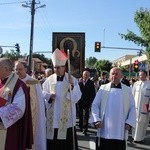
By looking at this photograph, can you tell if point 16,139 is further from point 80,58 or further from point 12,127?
point 80,58

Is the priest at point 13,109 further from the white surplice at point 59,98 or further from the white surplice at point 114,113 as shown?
the white surplice at point 59,98

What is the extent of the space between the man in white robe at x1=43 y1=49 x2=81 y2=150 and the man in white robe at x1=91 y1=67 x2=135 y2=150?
2.79 feet

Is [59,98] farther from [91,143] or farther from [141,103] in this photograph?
[141,103]

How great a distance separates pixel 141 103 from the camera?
12.4m

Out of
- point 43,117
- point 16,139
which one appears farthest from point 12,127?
point 43,117

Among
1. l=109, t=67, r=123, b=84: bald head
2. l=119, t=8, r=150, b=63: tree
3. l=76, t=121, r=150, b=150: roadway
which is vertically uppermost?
l=119, t=8, r=150, b=63: tree

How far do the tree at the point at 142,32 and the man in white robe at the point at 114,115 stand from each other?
2137cm

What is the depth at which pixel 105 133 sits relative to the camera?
24.7 feet

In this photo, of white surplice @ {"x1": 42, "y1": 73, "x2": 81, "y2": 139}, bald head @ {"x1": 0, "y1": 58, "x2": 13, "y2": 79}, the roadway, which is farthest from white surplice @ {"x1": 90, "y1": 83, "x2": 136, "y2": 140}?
the roadway

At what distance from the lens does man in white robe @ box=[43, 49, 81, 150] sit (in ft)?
27.3

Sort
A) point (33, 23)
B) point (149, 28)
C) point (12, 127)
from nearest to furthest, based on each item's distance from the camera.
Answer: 1. point (12, 127)
2. point (149, 28)
3. point (33, 23)

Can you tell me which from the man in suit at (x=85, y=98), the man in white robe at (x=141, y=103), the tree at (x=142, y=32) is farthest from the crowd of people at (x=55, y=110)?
the tree at (x=142, y=32)

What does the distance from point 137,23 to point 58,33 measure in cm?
1836

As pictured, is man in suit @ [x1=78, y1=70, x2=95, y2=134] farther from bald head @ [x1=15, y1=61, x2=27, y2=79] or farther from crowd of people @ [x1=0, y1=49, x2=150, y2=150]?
bald head @ [x1=15, y1=61, x2=27, y2=79]
